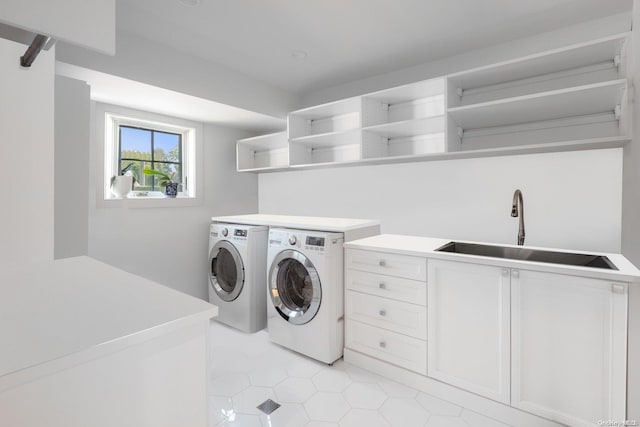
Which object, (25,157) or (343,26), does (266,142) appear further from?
(25,157)

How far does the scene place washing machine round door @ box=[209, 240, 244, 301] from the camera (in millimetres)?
2850

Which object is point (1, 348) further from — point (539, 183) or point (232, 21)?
point (539, 183)

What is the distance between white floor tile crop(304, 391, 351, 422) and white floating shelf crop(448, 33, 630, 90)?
7.38 feet

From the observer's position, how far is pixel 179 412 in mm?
694

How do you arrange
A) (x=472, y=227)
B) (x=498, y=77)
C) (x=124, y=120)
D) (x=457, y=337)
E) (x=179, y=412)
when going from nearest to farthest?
(x=179, y=412) < (x=457, y=337) < (x=498, y=77) < (x=472, y=227) < (x=124, y=120)

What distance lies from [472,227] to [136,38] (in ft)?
9.38

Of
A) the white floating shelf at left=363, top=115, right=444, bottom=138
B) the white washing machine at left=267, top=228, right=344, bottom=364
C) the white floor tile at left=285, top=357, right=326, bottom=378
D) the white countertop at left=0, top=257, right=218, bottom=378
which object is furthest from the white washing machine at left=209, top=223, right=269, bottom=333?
the white countertop at left=0, top=257, right=218, bottom=378

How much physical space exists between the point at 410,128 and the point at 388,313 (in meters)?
1.46

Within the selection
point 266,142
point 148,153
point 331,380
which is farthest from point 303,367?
point 148,153

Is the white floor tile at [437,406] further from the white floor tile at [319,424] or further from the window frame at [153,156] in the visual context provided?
the window frame at [153,156]

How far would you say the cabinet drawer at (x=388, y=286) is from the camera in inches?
74.7

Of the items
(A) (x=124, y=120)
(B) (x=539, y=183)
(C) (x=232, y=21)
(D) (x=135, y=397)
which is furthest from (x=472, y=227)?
(A) (x=124, y=120)

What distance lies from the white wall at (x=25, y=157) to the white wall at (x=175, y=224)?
1234 millimetres

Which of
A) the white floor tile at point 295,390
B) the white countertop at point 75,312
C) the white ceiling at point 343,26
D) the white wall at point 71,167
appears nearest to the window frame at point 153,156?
the white ceiling at point 343,26
